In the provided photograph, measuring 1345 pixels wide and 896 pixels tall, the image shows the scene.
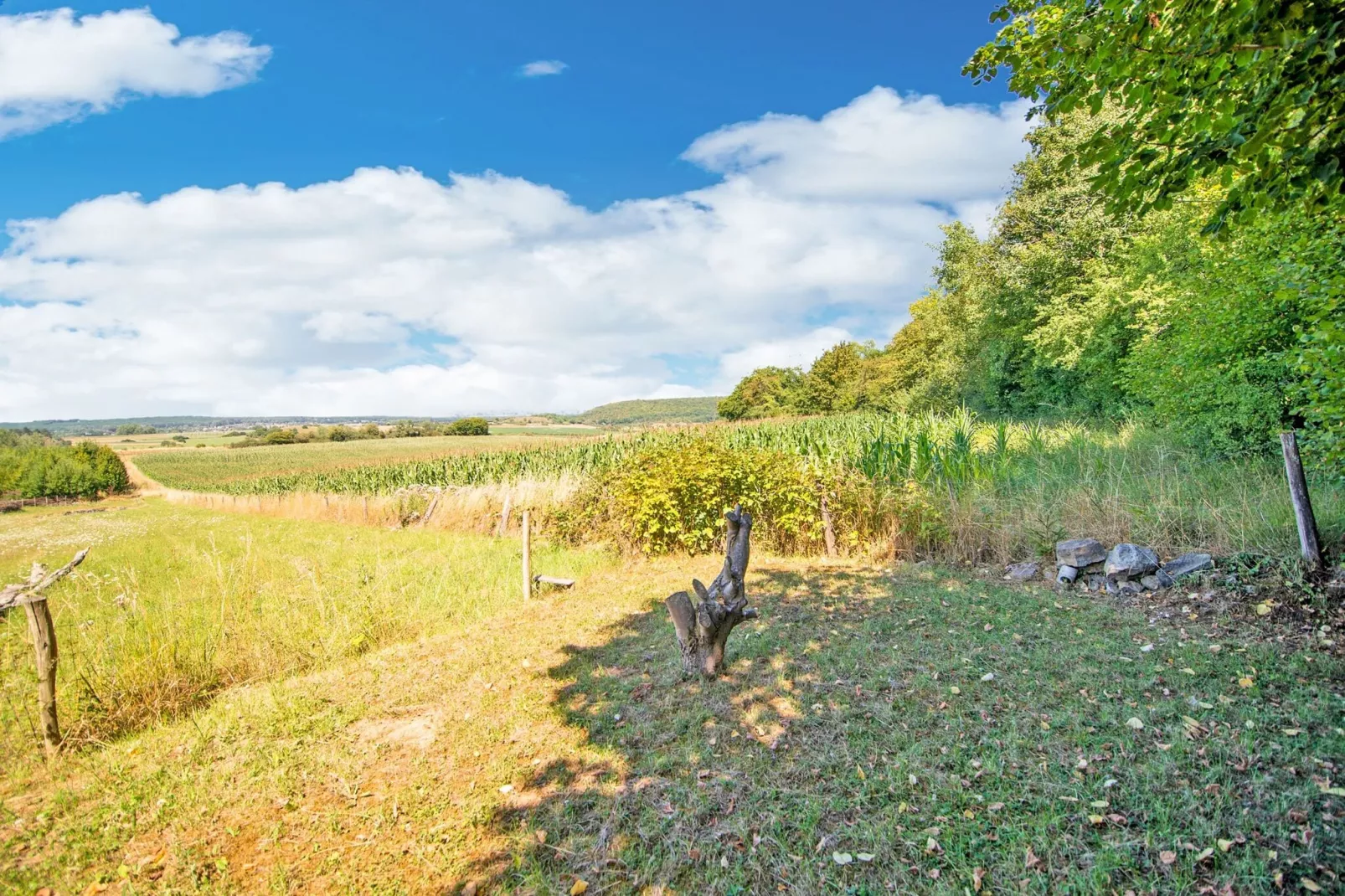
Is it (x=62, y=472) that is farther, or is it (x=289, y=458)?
(x=289, y=458)

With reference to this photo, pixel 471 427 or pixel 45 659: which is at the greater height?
pixel 471 427

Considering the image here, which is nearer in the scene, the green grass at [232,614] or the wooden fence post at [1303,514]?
the green grass at [232,614]

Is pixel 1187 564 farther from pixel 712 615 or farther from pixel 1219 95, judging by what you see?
pixel 712 615

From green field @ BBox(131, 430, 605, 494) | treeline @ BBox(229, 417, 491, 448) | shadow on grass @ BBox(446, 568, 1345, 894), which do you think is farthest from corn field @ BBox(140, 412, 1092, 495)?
treeline @ BBox(229, 417, 491, 448)

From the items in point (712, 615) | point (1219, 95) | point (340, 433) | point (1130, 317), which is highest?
point (340, 433)

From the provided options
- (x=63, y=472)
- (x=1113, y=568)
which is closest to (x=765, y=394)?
(x=1113, y=568)

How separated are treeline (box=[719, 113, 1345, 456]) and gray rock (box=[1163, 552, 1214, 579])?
147 cm

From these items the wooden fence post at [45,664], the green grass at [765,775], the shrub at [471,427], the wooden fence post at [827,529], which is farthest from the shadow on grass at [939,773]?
the shrub at [471,427]

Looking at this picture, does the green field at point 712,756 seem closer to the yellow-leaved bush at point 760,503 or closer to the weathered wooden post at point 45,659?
the weathered wooden post at point 45,659

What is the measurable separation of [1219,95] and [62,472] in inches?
2825

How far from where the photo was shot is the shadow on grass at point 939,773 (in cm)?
256

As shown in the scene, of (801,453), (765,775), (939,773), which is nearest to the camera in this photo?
(939,773)

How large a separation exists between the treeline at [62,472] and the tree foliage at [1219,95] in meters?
69.1

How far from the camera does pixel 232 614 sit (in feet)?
22.2
